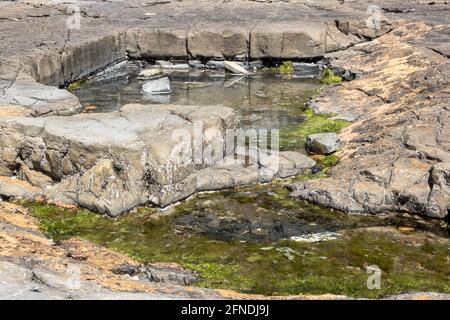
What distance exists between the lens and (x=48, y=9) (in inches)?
556

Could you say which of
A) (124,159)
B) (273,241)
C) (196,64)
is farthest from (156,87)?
(273,241)

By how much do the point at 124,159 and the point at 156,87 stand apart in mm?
4642

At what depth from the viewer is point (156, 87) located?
11.3 meters

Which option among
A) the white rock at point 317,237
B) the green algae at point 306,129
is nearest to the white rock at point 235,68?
the green algae at point 306,129

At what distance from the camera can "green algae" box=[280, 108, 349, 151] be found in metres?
8.83

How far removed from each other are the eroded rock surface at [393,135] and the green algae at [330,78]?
1.00 ft

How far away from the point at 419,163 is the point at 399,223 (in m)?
0.92

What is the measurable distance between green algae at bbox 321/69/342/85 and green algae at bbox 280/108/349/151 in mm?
2051

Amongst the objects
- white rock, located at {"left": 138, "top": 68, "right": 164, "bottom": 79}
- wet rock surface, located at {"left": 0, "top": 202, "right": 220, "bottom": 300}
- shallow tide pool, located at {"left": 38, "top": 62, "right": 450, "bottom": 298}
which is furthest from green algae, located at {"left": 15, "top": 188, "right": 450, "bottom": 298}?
white rock, located at {"left": 138, "top": 68, "right": 164, "bottom": 79}

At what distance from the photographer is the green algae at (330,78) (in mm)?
11984

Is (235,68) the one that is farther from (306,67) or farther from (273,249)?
(273,249)

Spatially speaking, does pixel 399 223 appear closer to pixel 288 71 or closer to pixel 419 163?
pixel 419 163

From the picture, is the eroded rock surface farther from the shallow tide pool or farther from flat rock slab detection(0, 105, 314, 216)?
flat rock slab detection(0, 105, 314, 216)
